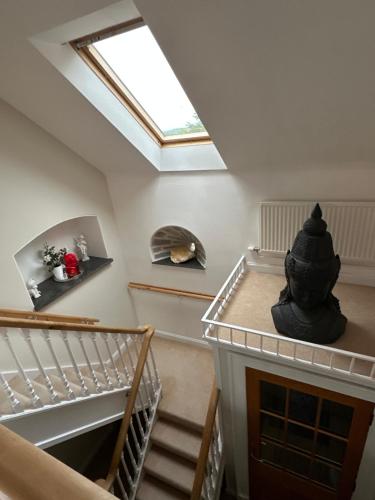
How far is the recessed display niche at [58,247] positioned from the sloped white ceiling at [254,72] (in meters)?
1.16

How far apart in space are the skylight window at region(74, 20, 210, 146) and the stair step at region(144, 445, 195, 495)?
9.72ft

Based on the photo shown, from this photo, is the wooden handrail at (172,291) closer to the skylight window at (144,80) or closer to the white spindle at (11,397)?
the skylight window at (144,80)

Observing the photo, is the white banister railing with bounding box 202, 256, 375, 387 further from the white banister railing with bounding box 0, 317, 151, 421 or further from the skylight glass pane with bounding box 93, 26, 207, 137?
the skylight glass pane with bounding box 93, 26, 207, 137

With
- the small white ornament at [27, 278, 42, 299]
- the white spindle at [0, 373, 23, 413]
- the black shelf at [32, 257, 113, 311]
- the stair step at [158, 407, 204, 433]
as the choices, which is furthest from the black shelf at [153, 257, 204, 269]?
the white spindle at [0, 373, 23, 413]

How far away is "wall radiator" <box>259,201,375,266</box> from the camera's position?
2.05 m

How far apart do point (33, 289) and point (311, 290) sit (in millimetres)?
2334

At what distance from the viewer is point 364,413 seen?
5.49 feet

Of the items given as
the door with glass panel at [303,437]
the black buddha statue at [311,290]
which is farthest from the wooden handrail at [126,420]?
the black buddha statue at [311,290]

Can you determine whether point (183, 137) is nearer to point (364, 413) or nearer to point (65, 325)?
point (65, 325)

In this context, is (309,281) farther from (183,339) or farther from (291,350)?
(183,339)

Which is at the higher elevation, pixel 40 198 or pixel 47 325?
pixel 40 198

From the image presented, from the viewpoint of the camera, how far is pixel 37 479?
1.15 ft

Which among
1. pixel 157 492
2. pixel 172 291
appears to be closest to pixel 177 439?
pixel 157 492

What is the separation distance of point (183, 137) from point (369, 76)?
1.47m
